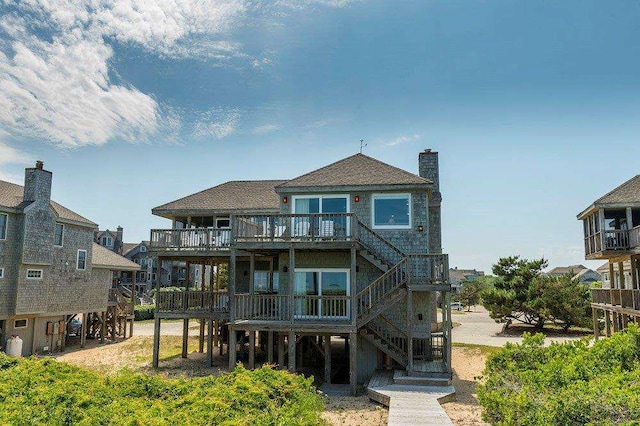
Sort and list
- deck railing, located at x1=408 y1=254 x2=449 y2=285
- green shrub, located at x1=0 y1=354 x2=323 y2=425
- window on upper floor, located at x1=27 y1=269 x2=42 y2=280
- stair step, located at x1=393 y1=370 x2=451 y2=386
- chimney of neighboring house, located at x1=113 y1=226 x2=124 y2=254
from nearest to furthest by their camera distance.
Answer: green shrub, located at x1=0 y1=354 x2=323 y2=425, stair step, located at x1=393 y1=370 x2=451 y2=386, deck railing, located at x1=408 y1=254 x2=449 y2=285, window on upper floor, located at x1=27 y1=269 x2=42 y2=280, chimney of neighboring house, located at x1=113 y1=226 x2=124 y2=254

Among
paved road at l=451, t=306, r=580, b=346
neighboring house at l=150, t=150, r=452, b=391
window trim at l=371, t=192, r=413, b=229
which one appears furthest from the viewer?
paved road at l=451, t=306, r=580, b=346

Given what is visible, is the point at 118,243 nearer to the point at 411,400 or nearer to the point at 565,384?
the point at 411,400

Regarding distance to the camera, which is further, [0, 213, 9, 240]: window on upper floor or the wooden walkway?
[0, 213, 9, 240]: window on upper floor

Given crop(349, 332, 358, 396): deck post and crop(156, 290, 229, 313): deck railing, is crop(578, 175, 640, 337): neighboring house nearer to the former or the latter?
crop(349, 332, 358, 396): deck post

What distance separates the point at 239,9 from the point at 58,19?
20.3 feet

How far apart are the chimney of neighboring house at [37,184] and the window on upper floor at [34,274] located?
358 centimetres

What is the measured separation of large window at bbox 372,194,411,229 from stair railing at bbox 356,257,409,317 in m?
1.83

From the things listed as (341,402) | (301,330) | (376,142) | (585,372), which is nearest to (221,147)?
(376,142)

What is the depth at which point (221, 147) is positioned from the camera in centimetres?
2525

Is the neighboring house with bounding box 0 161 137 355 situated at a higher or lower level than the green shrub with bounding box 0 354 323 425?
higher

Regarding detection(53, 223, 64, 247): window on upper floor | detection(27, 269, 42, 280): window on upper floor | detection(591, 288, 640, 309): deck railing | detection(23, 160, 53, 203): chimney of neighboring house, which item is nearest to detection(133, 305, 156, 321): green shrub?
detection(53, 223, 64, 247): window on upper floor

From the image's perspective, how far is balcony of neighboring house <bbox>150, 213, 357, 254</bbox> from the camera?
16406mm

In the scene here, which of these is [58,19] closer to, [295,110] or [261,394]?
[295,110]

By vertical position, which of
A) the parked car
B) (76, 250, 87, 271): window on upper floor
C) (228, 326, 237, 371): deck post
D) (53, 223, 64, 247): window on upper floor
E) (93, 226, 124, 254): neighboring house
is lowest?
the parked car
